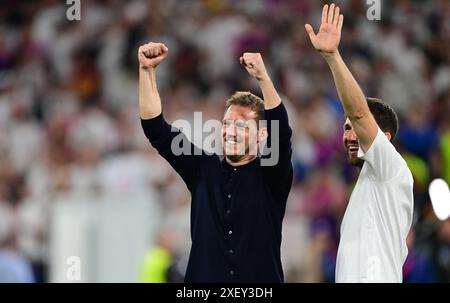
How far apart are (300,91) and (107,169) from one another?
1995 millimetres

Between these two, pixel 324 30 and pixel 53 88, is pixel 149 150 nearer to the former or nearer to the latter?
pixel 53 88

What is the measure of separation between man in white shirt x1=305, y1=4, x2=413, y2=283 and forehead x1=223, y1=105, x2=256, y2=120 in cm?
45

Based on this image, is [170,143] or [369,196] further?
[170,143]

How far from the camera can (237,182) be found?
5668mm

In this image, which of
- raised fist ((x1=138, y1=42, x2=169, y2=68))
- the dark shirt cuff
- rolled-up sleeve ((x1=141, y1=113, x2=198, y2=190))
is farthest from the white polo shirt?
raised fist ((x1=138, y1=42, x2=169, y2=68))

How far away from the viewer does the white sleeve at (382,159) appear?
17.6 ft

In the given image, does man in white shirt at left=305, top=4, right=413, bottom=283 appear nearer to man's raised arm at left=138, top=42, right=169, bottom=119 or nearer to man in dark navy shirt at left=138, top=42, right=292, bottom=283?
man in dark navy shirt at left=138, top=42, right=292, bottom=283

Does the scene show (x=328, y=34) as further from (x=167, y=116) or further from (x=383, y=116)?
(x=167, y=116)

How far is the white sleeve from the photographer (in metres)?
5.38

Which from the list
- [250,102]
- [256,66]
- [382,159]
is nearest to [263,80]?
[256,66]

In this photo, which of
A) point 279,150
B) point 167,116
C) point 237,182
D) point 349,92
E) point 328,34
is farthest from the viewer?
point 167,116

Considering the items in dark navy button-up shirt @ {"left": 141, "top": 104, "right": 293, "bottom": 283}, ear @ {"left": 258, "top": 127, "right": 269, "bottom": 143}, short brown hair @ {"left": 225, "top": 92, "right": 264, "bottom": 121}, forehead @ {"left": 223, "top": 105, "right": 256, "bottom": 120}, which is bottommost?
dark navy button-up shirt @ {"left": 141, "top": 104, "right": 293, "bottom": 283}

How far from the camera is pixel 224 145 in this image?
18.6 ft

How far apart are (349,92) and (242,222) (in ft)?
2.48
